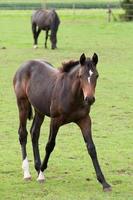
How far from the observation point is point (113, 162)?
8.79m

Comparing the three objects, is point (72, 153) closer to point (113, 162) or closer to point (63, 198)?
point (113, 162)

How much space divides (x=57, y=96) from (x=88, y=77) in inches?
32.1

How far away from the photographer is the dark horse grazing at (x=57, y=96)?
698 centimetres

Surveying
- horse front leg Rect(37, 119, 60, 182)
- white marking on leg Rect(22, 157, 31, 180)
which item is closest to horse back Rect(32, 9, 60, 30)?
white marking on leg Rect(22, 157, 31, 180)

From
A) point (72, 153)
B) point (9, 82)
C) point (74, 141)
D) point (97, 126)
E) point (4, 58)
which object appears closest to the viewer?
point (72, 153)

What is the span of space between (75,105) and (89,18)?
3764 centimetres

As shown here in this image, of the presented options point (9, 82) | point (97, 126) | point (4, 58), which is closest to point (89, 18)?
point (4, 58)

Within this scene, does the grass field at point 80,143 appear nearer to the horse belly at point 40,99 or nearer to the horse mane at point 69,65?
the horse belly at point 40,99

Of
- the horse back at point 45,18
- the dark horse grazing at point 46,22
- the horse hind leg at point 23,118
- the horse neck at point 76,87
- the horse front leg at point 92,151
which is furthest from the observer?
the horse back at point 45,18

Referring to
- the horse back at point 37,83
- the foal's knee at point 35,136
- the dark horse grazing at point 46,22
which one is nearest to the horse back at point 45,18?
the dark horse grazing at point 46,22

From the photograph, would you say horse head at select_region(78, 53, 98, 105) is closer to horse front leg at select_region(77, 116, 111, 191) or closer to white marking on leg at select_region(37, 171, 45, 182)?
horse front leg at select_region(77, 116, 111, 191)

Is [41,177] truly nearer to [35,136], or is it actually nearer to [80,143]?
[35,136]

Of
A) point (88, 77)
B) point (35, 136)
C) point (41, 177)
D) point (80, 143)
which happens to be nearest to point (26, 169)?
point (41, 177)

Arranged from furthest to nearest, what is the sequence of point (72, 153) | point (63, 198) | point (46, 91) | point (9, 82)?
point (9, 82), point (72, 153), point (46, 91), point (63, 198)
